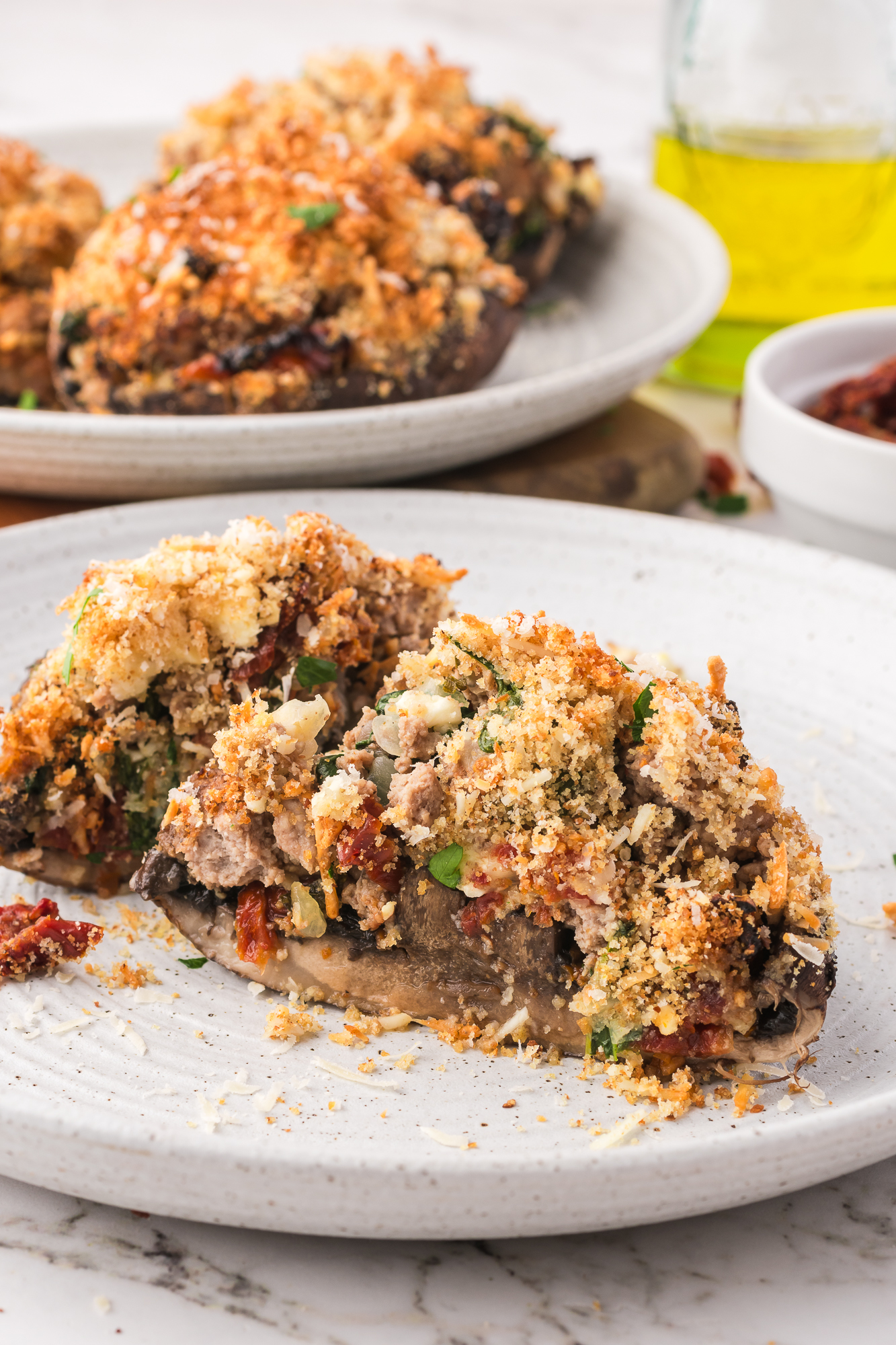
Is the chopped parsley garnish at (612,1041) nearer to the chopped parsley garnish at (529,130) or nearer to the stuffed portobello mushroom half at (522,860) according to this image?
the stuffed portobello mushroom half at (522,860)

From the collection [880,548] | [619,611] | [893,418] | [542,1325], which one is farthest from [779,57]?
[542,1325]

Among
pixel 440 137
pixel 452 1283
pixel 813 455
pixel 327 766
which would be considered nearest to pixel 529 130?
pixel 440 137

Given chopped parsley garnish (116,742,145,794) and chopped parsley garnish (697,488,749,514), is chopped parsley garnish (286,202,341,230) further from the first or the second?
chopped parsley garnish (116,742,145,794)

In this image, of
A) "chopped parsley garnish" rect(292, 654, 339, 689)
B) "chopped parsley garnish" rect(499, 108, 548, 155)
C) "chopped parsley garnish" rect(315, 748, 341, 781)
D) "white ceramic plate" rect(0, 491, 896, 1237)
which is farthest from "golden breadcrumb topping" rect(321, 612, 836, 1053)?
"chopped parsley garnish" rect(499, 108, 548, 155)

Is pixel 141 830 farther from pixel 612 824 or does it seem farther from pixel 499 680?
pixel 612 824

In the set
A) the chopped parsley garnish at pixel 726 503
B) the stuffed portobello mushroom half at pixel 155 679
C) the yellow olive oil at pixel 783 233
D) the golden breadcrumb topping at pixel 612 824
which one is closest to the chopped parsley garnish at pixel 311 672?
the stuffed portobello mushroom half at pixel 155 679
